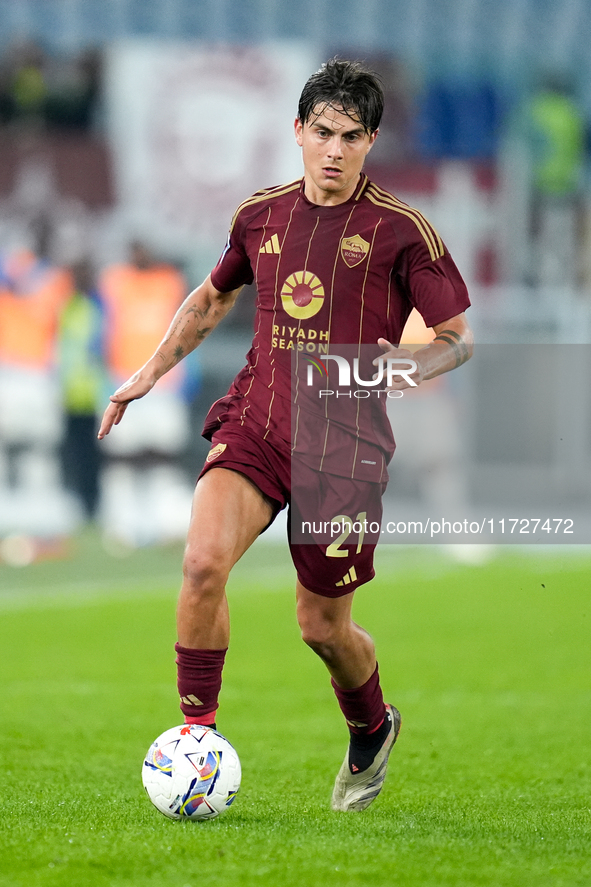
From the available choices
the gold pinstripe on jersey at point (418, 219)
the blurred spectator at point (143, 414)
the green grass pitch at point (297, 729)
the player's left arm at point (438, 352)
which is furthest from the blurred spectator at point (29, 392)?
the player's left arm at point (438, 352)

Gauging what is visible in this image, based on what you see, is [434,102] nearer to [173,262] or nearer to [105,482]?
[173,262]

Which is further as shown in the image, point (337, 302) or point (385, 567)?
point (385, 567)

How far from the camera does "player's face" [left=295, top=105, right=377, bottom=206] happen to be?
388 centimetres

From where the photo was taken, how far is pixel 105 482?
490 inches

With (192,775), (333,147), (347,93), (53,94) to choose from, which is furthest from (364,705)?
(53,94)

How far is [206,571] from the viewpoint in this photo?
365 centimetres

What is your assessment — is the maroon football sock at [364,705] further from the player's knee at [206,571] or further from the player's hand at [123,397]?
the player's hand at [123,397]

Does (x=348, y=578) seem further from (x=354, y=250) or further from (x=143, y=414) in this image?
(x=143, y=414)

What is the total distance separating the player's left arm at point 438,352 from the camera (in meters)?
3.60

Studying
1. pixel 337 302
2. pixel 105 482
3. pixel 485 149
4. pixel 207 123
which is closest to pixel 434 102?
pixel 485 149

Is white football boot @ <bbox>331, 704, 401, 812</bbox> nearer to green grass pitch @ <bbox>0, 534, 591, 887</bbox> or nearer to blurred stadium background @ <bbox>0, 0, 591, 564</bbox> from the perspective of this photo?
green grass pitch @ <bbox>0, 534, 591, 887</bbox>

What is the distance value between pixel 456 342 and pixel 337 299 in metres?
0.37

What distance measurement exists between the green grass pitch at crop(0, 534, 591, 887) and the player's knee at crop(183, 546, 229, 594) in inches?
24.9

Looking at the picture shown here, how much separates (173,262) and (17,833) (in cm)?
1107
